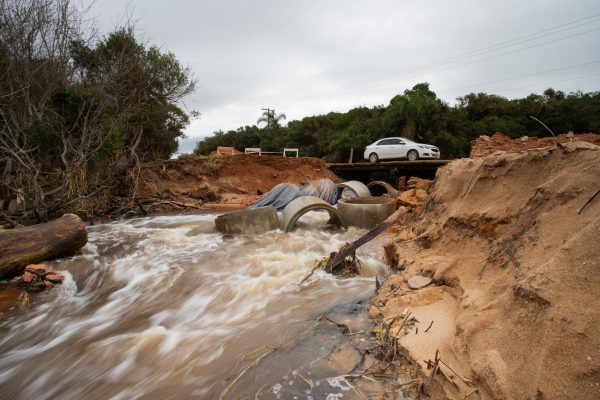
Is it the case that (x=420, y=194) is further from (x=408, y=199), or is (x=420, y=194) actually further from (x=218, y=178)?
(x=218, y=178)

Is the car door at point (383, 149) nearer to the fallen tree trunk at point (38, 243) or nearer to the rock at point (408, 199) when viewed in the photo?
the rock at point (408, 199)

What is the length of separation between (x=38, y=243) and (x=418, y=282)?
6410mm

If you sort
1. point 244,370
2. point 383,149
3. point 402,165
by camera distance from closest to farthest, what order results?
point 244,370
point 402,165
point 383,149

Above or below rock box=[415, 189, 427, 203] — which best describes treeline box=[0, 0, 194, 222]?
above

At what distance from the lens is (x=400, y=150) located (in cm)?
1669

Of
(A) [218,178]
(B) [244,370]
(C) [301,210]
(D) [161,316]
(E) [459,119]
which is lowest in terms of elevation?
(D) [161,316]

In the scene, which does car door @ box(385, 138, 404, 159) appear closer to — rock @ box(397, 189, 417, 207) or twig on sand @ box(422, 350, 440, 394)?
rock @ box(397, 189, 417, 207)

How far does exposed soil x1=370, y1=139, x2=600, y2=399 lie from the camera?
161 centimetres

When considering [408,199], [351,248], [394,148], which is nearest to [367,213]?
[408,199]

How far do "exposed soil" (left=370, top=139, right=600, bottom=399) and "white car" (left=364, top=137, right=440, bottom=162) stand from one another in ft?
42.1

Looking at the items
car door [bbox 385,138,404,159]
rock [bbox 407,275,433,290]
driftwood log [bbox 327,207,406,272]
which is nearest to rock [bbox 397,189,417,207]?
driftwood log [bbox 327,207,406,272]

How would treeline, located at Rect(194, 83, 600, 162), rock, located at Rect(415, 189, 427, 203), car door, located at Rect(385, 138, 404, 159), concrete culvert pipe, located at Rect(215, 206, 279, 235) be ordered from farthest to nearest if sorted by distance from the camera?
1. treeline, located at Rect(194, 83, 600, 162)
2. car door, located at Rect(385, 138, 404, 159)
3. concrete culvert pipe, located at Rect(215, 206, 279, 235)
4. rock, located at Rect(415, 189, 427, 203)

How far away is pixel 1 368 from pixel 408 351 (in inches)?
155

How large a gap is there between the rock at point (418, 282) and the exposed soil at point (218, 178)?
39.6ft
